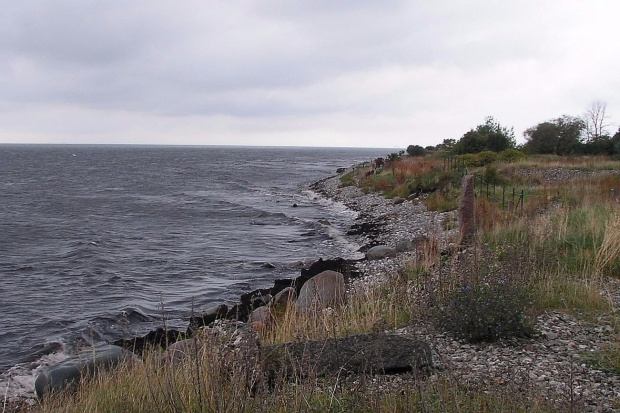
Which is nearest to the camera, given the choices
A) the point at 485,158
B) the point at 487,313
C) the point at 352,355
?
the point at 352,355

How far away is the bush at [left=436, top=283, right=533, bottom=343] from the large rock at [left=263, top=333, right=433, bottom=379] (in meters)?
0.77

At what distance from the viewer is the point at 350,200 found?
1358 inches

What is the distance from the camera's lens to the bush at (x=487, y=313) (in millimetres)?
6129

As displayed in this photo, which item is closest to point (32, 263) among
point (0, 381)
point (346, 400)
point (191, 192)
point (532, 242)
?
point (0, 381)

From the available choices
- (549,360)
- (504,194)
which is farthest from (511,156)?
(549,360)

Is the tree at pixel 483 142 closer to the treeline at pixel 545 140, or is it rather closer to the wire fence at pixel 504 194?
the treeline at pixel 545 140

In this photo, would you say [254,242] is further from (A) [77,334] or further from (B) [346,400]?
(B) [346,400]

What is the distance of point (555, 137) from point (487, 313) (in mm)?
44147

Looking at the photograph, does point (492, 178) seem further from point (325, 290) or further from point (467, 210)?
point (325, 290)

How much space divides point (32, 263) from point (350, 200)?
64.6 feet

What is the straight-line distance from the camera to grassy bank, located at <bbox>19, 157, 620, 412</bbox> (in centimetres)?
421

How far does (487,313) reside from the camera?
618cm

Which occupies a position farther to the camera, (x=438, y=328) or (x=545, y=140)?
(x=545, y=140)

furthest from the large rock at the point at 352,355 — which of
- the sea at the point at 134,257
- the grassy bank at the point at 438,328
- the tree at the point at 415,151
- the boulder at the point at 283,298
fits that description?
the tree at the point at 415,151
